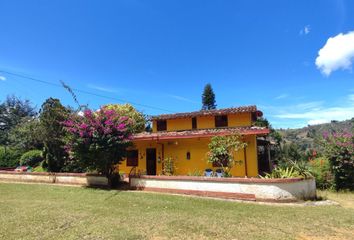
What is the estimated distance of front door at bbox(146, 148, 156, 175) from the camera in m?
20.9

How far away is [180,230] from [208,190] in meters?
5.69

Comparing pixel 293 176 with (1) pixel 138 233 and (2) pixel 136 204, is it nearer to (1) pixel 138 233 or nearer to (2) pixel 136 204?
(2) pixel 136 204

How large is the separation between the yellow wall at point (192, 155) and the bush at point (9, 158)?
647 inches

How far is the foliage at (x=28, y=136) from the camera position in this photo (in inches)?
863

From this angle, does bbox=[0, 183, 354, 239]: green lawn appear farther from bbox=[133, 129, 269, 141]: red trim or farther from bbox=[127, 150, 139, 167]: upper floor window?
bbox=[127, 150, 139, 167]: upper floor window

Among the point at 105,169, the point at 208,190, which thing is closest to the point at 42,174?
the point at 105,169

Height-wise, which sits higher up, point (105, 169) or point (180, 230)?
point (105, 169)

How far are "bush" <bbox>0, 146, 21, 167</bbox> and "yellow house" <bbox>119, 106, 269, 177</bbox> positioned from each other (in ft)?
48.5

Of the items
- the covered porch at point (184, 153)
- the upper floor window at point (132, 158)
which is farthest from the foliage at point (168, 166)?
the upper floor window at point (132, 158)

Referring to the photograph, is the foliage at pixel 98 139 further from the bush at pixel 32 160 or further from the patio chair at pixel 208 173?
the bush at pixel 32 160

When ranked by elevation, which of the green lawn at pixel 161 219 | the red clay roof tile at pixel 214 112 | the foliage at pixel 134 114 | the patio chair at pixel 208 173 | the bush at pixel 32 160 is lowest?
the green lawn at pixel 161 219

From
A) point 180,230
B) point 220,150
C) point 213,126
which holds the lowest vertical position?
point 180,230

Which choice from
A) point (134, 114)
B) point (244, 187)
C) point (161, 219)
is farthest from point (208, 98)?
point (161, 219)

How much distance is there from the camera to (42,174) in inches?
728
